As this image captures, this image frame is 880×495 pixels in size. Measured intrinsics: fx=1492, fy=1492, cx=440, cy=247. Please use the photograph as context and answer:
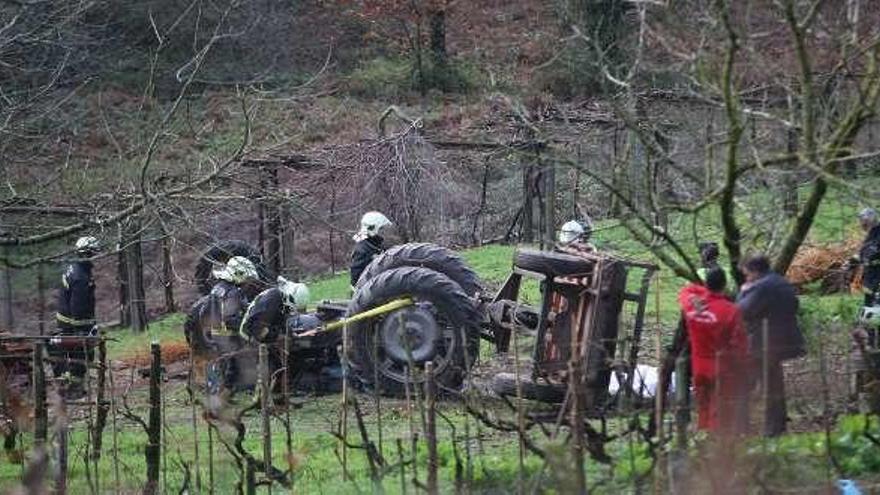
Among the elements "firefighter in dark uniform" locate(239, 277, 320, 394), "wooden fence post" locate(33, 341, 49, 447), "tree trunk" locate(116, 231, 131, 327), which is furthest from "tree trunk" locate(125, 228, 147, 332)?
"wooden fence post" locate(33, 341, 49, 447)

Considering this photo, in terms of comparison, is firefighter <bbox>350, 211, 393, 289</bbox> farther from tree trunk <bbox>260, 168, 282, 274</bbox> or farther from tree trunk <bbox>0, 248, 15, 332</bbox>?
tree trunk <bbox>0, 248, 15, 332</bbox>

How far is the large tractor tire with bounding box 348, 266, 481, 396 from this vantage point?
14883 millimetres

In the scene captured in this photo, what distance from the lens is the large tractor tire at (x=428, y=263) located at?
1567cm

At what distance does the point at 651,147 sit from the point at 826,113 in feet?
3.99

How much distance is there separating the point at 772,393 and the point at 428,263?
7.07m

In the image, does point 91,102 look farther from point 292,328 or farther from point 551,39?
point 292,328

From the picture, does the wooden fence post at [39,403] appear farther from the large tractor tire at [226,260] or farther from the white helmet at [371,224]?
the white helmet at [371,224]

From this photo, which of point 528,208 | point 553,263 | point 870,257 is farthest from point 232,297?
point 528,208

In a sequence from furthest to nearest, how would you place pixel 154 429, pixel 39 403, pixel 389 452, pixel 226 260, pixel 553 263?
pixel 226 260, pixel 553 263, pixel 389 452, pixel 154 429, pixel 39 403

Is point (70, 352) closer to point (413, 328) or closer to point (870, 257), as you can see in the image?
point (413, 328)

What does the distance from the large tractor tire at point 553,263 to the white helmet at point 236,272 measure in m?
3.52

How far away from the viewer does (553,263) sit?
13.1 meters

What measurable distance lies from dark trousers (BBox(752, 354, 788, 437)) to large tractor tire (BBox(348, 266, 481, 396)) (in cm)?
587

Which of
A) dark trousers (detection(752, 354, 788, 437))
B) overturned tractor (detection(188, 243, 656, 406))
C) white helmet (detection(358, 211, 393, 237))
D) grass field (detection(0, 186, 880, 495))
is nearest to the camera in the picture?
dark trousers (detection(752, 354, 788, 437))
